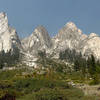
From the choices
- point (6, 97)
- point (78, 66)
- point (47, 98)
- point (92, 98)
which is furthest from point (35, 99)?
point (78, 66)

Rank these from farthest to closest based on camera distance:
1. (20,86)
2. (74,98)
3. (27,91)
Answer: (20,86) < (27,91) < (74,98)

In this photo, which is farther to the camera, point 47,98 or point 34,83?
point 34,83

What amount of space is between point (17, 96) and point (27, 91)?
5.91 meters

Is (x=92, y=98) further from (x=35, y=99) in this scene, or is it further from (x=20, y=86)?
(x=20, y=86)

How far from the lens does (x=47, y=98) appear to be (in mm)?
27281

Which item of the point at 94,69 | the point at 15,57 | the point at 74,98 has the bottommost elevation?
the point at 74,98

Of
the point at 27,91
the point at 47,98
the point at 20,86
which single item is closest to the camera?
the point at 47,98

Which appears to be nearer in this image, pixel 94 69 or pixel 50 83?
pixel 50 83

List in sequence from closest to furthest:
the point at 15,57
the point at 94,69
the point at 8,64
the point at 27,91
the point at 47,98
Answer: the point at 47,98
the point at 27,91
the point at 94,69
the point at 8,64
the point at 15,57

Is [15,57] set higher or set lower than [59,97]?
higher

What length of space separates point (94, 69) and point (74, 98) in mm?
63794

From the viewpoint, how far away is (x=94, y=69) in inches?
3575

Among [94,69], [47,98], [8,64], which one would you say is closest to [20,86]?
[47,98]

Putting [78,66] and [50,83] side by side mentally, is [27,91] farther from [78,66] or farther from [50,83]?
[78,66]
